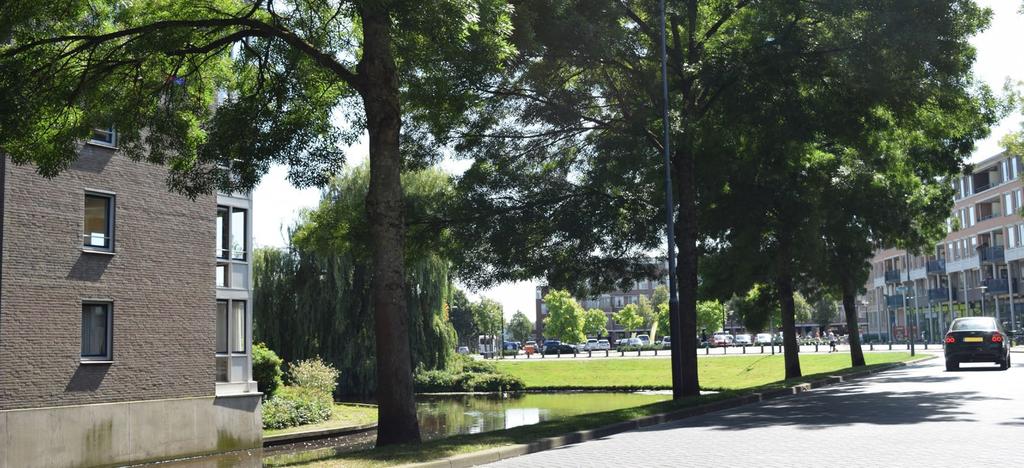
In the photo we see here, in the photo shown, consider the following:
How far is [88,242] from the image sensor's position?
2256cm

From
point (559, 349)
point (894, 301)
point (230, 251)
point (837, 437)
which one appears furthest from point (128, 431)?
point (894, 301)

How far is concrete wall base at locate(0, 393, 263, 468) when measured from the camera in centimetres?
1995

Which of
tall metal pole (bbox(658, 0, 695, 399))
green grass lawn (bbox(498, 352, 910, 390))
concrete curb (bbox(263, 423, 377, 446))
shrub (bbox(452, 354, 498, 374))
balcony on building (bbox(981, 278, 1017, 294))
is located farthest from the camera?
balcony on building (bbox(981, 278, 1017, 294))

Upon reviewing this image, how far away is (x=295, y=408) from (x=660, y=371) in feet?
83.6

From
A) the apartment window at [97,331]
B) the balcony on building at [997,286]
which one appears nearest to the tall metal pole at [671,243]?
the apartment window at [97,331]

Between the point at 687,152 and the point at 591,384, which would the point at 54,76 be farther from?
the point at 591,384

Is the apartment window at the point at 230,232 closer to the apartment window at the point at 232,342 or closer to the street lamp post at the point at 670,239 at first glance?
the apartment window at the point at 232,342

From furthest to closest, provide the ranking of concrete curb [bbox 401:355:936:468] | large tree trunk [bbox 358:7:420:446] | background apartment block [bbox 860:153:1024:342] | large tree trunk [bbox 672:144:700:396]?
background apartment block [bbox 860:153:1024:342] → large tree trunk [bbox 672:144:700:396] → large tree trunk [bbox 358:7:420:446] → concrete curb [bbox 401:355:936:468]

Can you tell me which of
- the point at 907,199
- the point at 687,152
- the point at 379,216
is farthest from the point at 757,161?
the point at 379,216

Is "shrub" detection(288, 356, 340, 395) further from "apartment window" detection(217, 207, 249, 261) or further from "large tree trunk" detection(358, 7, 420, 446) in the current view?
"large tree trunk" detection(358, 7, 420, 446)

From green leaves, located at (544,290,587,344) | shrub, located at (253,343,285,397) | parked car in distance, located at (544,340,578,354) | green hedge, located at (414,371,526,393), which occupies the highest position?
green leaves, located at (544,290,587,344)

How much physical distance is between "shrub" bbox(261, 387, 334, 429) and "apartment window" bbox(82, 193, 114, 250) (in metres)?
7.68

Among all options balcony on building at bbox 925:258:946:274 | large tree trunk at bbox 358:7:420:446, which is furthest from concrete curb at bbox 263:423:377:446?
balcony on building at bbox 925:258:946:274

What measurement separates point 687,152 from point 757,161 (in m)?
3.63
